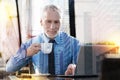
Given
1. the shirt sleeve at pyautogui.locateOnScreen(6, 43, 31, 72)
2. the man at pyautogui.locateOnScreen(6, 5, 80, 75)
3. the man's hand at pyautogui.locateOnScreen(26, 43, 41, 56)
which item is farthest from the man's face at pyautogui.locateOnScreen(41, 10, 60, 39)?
the shirt sleeve at pyautogui.locateOnScreen(6, 43, 31, 72)

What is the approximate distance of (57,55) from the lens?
2.67 metres

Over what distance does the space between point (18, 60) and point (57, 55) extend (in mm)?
450

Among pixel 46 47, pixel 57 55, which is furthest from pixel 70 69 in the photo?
pixel 46 47

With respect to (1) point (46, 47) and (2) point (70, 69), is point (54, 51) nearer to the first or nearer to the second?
(1) point (46, 47)

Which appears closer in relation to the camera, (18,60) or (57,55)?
(57,55)

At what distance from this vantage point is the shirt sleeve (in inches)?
107

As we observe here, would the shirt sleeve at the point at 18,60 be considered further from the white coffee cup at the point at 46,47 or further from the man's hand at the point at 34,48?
the white coffee cup at the point at 46,47

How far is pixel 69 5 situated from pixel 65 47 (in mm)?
439

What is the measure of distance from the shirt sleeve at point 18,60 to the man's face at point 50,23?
11.1 inches

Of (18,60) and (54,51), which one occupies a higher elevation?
(54,51)

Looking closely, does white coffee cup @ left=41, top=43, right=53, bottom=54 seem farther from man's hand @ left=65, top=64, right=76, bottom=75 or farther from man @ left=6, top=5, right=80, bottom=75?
man's hand @ left=65, top=64, right=76, bottom=75

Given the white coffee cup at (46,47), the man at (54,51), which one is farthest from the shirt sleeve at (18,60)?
the white coffee cup at (46,47)

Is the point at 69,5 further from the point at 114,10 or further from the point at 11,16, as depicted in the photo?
the point at 11,16

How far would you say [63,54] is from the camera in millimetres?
2660
